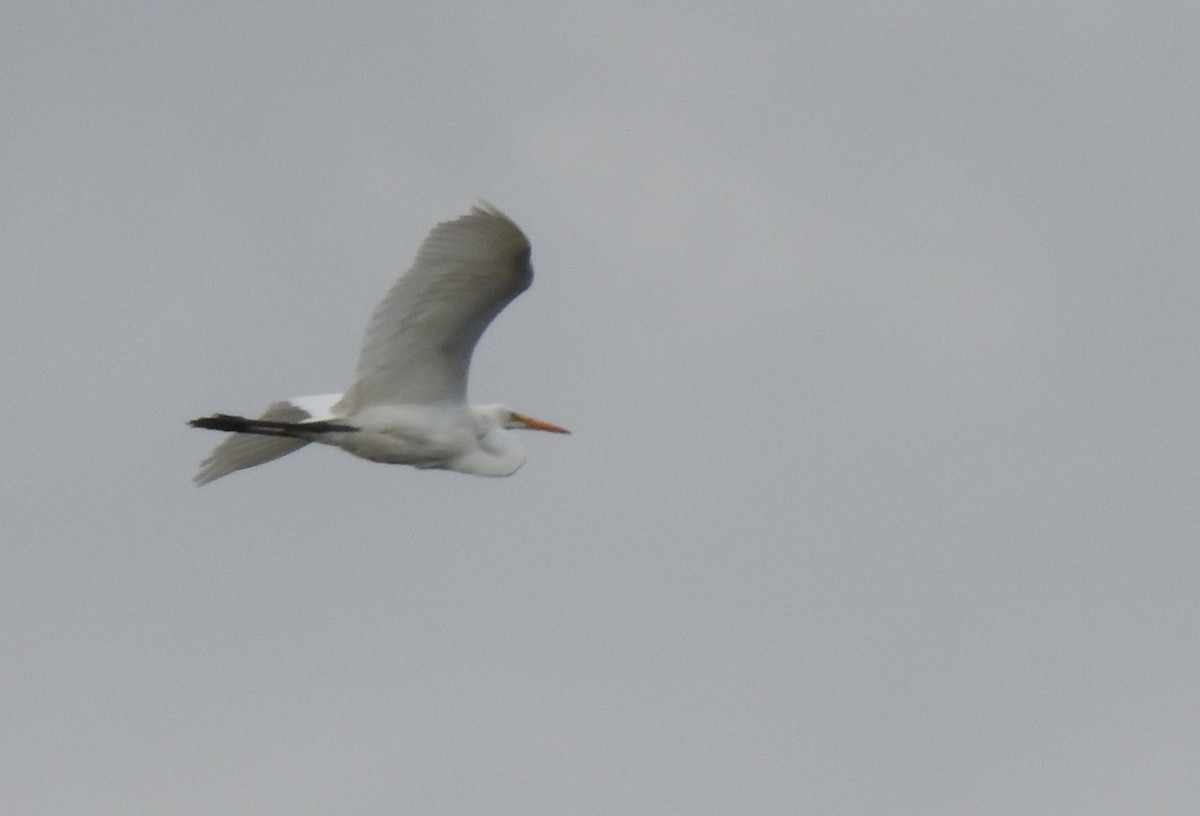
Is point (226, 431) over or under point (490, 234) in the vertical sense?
under

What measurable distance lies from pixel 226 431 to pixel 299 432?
0.51m

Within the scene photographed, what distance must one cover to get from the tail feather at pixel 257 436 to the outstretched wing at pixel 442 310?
367 millimetres

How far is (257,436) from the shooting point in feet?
60.8

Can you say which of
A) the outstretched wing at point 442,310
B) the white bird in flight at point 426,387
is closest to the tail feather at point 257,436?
the white bird in flight at point 426,387

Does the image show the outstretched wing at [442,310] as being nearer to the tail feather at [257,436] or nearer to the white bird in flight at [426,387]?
the white bird in flight at [426,387]

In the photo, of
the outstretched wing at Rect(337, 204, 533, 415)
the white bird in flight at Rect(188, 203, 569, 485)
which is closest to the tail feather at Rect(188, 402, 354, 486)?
the white bird in flight at Rect(188, 203, 569, 485)

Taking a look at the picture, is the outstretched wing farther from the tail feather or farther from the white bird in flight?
the tail feather

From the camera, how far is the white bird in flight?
1616 centimetres

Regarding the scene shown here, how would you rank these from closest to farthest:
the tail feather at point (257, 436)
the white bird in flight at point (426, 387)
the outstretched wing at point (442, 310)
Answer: the outstretched wing at point (442, 310) → the white bird in flight at point (426, 387) → the tail feather at point (257, 436)

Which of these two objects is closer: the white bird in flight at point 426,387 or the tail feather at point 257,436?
the white bird in flight at point 426,387

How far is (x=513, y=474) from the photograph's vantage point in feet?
59.9

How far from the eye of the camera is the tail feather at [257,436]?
17.3 metres

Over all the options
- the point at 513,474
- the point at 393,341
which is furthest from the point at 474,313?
the point at 513,474

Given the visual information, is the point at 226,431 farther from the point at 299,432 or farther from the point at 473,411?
the point at 473,411
